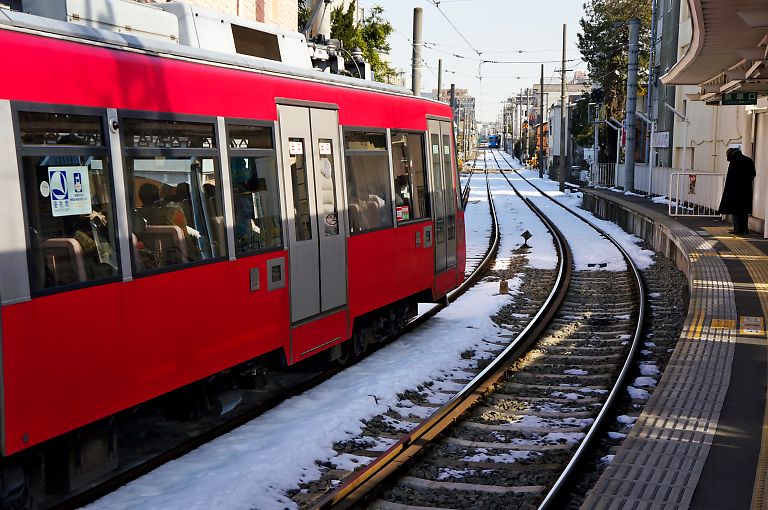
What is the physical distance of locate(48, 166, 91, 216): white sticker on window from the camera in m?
5.80

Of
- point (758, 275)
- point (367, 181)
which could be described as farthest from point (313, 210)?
point (758, 275)

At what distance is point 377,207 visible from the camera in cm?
1074

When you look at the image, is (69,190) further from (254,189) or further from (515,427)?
(515,427)

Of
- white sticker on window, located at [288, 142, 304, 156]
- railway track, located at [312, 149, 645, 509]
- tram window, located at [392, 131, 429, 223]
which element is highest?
white sticker on window, located at [288, 142, 304, 156]

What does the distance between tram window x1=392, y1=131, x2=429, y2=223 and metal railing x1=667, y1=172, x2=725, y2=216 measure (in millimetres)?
15531

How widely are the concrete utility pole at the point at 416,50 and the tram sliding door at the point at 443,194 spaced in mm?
11538

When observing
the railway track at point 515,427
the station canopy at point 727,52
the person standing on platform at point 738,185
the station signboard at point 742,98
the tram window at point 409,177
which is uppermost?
the station canopy at point 727,52

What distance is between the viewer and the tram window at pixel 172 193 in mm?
6582

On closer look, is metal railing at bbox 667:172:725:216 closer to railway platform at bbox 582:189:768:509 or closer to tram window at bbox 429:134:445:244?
railway platform at bbox 582:189:768:509

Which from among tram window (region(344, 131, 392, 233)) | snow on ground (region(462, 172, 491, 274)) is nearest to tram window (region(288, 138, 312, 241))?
tram window (region(344, 131, 392, 233))

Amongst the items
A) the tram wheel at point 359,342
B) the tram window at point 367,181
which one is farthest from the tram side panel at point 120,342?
the tram wheel at point 359,342

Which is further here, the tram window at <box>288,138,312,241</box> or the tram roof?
the tram window at <box>288,138,312,241</box>

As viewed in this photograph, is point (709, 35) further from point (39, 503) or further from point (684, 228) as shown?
point (39, 503)

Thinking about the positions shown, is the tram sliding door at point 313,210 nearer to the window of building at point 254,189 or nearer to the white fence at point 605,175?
the window of building at point 254,189
